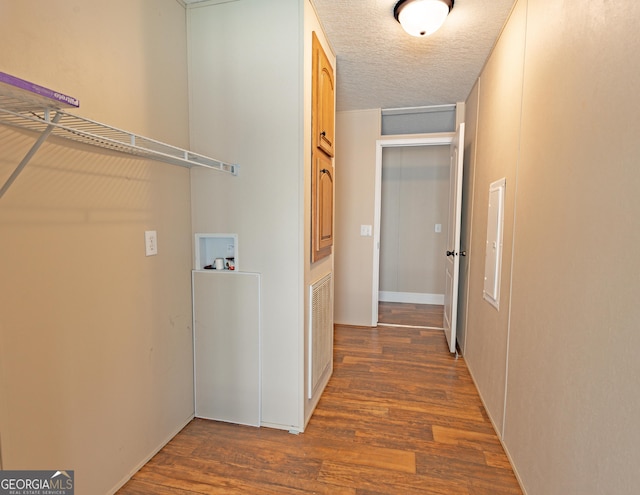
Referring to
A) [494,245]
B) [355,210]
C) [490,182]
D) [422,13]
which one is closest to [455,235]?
[490,182]

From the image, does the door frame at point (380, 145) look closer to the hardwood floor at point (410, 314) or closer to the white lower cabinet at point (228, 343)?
the hardwood floor at point (410, 314)

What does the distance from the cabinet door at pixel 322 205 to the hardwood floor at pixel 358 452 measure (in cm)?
107

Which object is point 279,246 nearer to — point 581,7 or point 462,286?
point 581,7

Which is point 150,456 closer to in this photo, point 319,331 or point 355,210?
point 319,331

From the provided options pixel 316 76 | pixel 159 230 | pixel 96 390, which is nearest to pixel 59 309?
pixel 96 390

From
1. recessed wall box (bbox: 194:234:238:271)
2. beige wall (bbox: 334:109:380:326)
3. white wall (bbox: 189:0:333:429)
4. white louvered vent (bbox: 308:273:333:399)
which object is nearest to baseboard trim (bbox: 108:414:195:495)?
white wall (bbox: 189:0:333:429)

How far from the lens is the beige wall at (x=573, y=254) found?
956 millimetres

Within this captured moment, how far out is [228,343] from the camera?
2.09 metres

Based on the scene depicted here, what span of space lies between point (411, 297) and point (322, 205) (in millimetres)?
3368

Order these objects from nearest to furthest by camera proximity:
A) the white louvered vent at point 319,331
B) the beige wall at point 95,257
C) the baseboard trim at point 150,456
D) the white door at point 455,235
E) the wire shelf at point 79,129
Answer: the wire shelf at point 79,129 < the beige wall at point 95,257 < the baseboard trim at point 150,456 < the white louvered vent at point 319,331 < the white door at point 455,235

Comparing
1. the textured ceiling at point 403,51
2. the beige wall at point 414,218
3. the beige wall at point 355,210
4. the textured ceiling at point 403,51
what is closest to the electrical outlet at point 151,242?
the textured ceiling at point 403,51

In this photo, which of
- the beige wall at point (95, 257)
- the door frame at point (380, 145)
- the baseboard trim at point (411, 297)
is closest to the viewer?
the beige wall at point (95, 257)

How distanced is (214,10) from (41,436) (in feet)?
7.28

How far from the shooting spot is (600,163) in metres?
1.09
